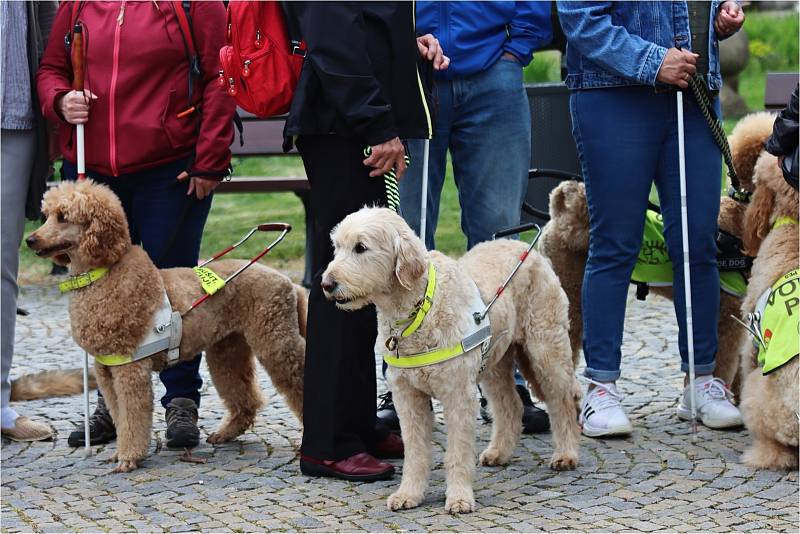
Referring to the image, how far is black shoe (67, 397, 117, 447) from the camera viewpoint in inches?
219

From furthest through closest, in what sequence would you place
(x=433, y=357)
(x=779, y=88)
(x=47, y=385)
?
1. (x=779, y=88)
2. (x=47, y=385)
3. (x=433, y=357)

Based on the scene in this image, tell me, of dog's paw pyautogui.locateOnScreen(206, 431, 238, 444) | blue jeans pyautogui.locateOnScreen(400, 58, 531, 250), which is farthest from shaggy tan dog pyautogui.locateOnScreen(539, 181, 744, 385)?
dog's paw pyautogui.locateOnScreen(206, 431, 238, 444)

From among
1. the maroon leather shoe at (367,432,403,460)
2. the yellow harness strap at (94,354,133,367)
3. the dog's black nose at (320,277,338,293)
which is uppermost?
the dog's black nose at (320,277,338,293)

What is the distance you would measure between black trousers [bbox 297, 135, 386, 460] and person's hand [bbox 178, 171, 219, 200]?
28.4 inches

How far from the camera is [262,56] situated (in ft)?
14.9

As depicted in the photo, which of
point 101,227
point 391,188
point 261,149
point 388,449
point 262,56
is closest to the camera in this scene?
point 262,56

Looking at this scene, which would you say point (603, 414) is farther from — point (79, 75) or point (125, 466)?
point (79, 75)

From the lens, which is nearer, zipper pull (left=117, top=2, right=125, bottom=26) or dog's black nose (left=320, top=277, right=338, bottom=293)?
dog's black nose (left=320, top=277, right=338, bottom=293)

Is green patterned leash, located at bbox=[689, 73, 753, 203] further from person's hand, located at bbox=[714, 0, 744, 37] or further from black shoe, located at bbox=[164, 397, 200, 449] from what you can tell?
black shoe, located at bbox=[164, 397, 200, 449]

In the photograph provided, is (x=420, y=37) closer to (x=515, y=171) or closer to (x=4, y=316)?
(x=515, y=171)

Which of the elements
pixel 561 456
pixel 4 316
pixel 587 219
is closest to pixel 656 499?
pixel 561 456

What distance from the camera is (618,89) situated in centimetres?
528

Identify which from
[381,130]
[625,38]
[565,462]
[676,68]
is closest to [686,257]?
[676,68]

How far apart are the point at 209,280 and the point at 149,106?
88 cm
